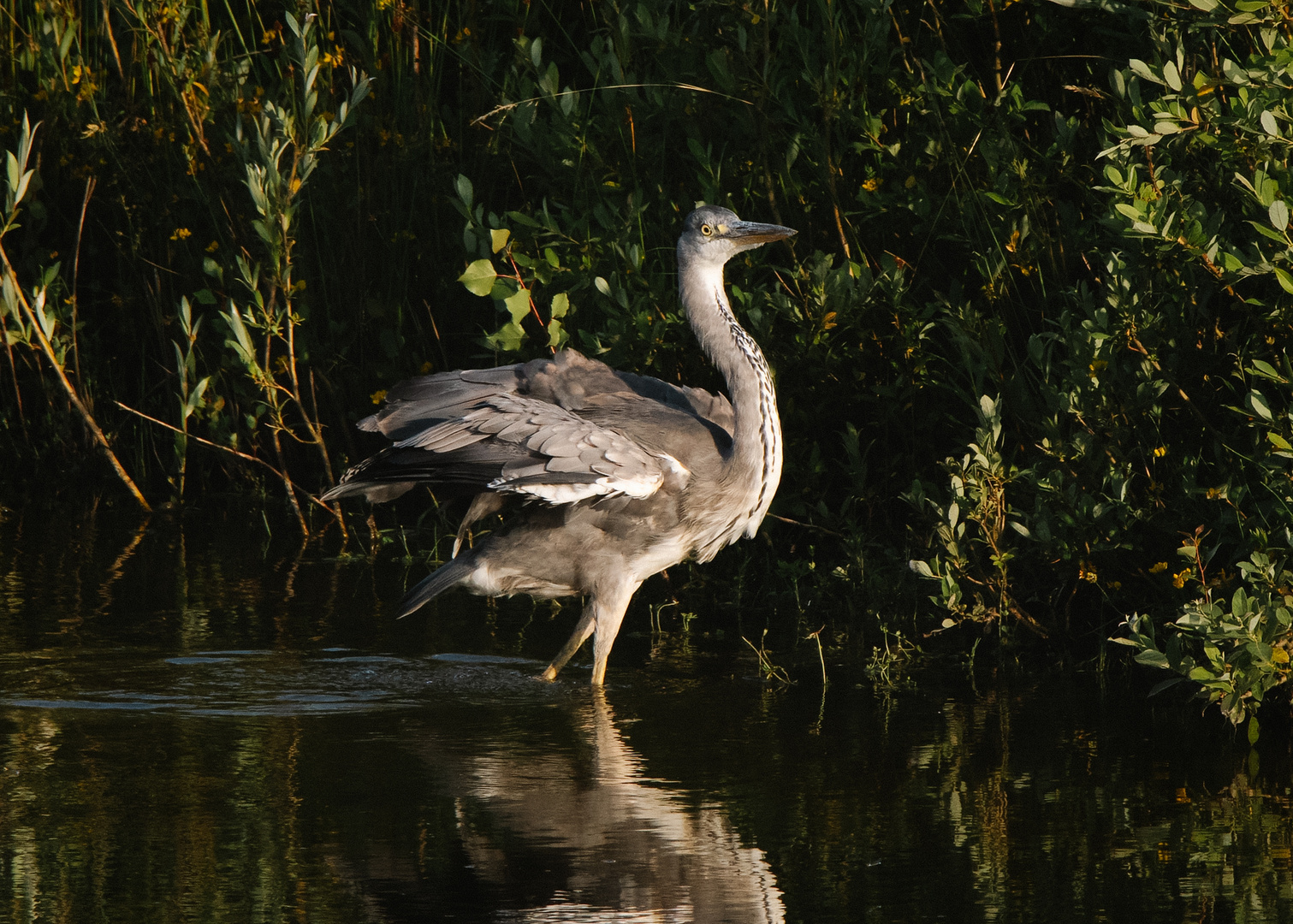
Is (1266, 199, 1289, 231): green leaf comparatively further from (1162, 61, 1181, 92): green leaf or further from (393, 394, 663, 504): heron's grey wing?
(393, 394, 663, 504): heron's grey wing

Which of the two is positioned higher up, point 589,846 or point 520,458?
point 520,458

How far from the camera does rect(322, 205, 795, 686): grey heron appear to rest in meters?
5.64

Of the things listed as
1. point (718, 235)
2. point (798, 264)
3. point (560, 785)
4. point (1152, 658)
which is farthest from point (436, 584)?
point (1152, 658)

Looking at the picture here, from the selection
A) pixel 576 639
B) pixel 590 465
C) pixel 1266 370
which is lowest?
pixel 576 639

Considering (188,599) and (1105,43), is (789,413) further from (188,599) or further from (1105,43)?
(188,599)

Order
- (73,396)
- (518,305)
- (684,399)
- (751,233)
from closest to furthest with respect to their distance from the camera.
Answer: (751,233) → (684,399) → (518,305) → (73,396)

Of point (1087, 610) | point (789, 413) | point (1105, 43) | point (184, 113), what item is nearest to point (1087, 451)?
point (1087, 610)

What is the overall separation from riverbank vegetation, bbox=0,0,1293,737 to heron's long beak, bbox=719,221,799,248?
342 millimetres

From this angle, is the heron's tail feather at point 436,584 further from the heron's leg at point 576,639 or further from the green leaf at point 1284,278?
the green leaf at point 1284,278

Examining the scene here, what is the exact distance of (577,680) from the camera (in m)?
5.76

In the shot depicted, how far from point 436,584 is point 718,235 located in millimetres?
1686

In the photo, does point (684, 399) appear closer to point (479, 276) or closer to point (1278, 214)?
point (479, 276)

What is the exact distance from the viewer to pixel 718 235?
620 centimetres

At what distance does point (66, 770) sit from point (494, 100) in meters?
4.54
